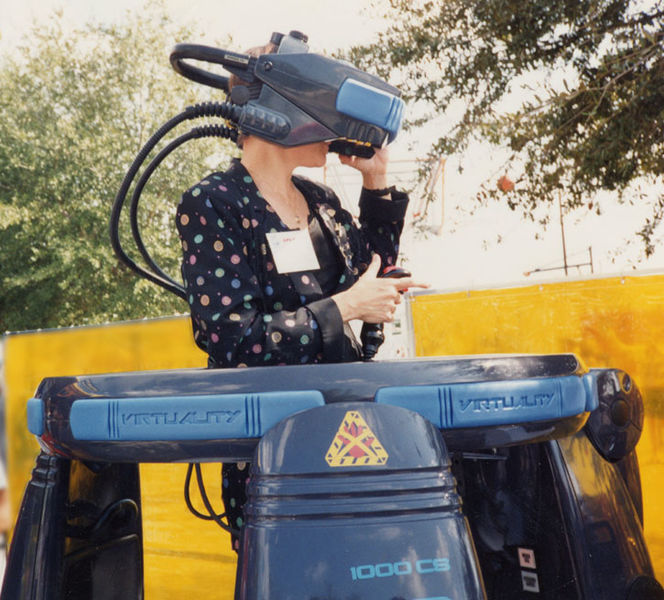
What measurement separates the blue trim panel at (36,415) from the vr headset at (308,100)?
0.60 m

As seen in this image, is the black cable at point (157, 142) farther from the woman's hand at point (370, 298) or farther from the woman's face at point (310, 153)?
the woman's hand at point (370, 298)

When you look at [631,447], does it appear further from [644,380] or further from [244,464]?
[644,380]

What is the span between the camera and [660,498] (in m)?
2.62

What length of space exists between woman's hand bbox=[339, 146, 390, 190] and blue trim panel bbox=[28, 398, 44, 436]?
0.77 meters

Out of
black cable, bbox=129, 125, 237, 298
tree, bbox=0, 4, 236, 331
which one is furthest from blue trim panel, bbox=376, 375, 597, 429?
tree, bbox=0, 4, 236, 331

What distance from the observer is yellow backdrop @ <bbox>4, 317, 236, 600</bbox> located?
3102 millimetres

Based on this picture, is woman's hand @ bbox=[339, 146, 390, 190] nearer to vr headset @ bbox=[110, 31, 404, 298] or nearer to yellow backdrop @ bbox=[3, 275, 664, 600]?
vr headset @ bbox=[110, 31, 404, 298]

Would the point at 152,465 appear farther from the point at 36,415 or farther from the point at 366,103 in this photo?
the point at 366,103

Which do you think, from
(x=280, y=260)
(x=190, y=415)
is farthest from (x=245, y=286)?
(x=190, y=415)

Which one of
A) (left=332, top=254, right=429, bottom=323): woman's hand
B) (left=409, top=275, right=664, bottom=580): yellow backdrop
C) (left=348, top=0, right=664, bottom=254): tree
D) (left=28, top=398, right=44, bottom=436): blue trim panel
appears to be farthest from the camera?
(left=348, top=0, right=664, bottom=254): tree

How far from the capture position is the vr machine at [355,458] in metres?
0.90

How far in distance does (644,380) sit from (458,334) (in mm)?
767

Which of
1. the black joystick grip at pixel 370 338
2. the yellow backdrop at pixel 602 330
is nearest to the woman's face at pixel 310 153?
the black joystick grip at pixel 370 338

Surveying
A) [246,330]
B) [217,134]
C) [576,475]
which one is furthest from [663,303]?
[246,330]
